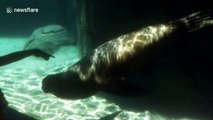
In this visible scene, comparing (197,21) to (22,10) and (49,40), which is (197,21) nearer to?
(49,40)

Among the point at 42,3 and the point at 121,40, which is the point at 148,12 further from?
the point at 42,3

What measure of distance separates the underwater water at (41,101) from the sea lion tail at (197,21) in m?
4.23

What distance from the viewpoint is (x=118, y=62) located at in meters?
6.38

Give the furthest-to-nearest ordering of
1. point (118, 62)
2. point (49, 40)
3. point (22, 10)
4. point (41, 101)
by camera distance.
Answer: point (22, 10) → point (49, 40) → point (41, 101) → point (118, 62)

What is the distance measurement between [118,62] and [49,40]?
12.7m

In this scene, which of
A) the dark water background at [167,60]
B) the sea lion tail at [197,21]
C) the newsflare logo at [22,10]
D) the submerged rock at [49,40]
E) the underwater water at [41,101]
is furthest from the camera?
the newsflare logo at [22,10]

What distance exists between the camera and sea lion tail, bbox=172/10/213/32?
19.8 ft

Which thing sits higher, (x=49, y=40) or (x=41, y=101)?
(x=49, y=40)

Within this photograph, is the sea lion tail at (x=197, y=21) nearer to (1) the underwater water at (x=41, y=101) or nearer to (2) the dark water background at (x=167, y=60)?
(2) the dark water background at (x=167, y=60)

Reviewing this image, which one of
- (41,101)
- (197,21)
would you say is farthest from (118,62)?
(41,101)

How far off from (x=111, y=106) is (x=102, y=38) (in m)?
2.52

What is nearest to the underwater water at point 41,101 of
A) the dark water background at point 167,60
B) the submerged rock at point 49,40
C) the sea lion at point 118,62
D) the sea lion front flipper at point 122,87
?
the dark water background at point 167,60

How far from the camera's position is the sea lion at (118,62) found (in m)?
6.15

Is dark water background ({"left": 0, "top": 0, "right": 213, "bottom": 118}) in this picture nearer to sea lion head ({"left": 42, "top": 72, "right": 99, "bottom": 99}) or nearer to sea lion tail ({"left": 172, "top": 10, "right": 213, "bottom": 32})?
sea lion tail ({"left": 172, "top": 10, "right": 213, "bottom": 32})
